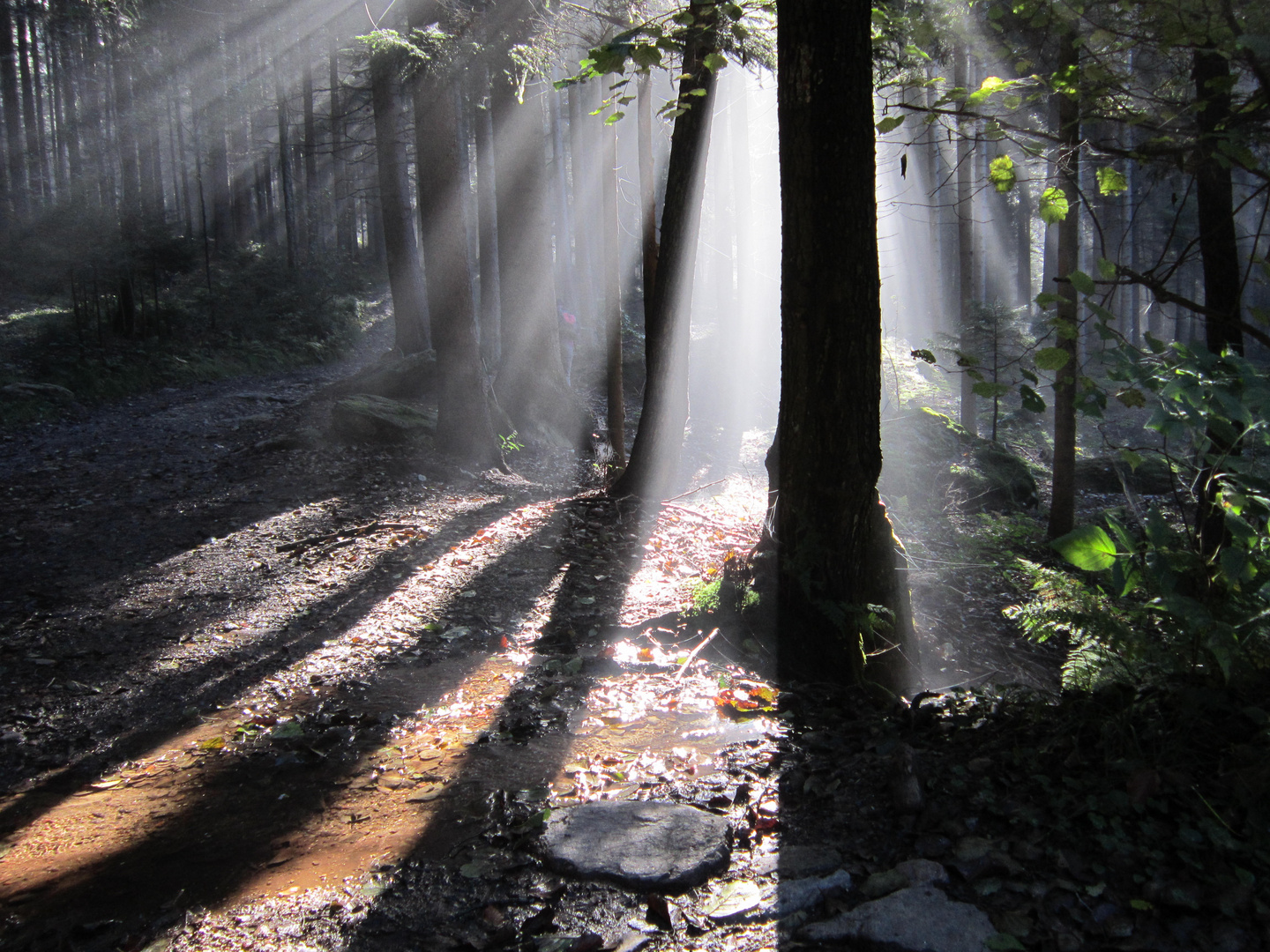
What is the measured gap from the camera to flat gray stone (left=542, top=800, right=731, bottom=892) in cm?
255

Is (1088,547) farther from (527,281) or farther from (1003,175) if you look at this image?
(527,281)

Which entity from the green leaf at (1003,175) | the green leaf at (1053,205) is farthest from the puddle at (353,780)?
the green leaf at (1003,175)

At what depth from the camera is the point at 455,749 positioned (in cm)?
376

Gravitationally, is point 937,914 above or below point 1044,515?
above

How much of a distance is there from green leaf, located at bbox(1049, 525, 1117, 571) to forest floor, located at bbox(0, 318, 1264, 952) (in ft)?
2.54

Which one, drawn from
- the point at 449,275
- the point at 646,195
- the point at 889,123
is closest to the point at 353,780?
the point at 889,123

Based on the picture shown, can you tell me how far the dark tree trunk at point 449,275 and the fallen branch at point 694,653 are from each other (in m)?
5.94

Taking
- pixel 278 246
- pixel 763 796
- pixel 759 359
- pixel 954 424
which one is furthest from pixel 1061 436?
pixel 278 246

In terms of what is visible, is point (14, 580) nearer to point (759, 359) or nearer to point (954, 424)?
point (954, 424)

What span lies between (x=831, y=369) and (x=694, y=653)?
209 cm

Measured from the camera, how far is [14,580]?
562 cm

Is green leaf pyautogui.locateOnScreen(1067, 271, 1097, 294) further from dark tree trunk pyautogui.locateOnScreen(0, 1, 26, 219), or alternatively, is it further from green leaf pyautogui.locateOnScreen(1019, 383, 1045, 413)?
dark tree trunk pyautogui.locateOnScreen(0, 1, 26, 219)

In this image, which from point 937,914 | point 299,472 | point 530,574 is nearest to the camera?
point 937,914

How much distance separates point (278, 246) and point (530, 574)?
25.0m
